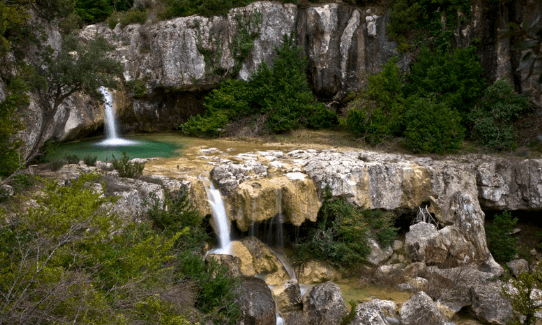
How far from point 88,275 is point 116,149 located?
11268 millimetres

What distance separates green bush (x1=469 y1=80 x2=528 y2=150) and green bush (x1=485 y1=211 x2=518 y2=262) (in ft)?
9.59

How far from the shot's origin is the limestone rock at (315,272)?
10.6 meters

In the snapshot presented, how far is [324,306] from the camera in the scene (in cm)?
871

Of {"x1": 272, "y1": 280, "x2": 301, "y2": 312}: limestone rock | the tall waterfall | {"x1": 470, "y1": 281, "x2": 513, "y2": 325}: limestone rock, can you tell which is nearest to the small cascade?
the tall waterfall

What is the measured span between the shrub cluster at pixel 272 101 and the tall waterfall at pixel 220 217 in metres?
7.26

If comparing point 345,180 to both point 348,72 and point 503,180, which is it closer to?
point 503,180

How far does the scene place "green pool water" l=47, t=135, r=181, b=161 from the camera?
537 inches

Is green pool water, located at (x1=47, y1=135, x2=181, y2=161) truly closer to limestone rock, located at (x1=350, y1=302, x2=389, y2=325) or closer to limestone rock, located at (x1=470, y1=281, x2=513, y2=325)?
limestone rock, located at (x1=350, y1=302, x2=389, y2=325)

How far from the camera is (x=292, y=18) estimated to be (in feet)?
63.8

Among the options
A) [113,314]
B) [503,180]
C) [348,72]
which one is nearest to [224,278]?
[113,314]

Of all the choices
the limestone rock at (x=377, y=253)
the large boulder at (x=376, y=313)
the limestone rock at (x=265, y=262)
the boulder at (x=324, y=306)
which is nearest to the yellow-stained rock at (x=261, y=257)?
the limestone rock at (x=265, y=262)

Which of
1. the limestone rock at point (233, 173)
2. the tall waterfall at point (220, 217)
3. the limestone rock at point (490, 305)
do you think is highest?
the limestone rock at point (233, 173)

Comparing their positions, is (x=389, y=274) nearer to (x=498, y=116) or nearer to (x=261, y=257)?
(x=261, y=257)

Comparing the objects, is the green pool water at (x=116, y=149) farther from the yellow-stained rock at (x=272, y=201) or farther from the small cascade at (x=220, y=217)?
the yellow-stained rock at (x=272, y=201)
